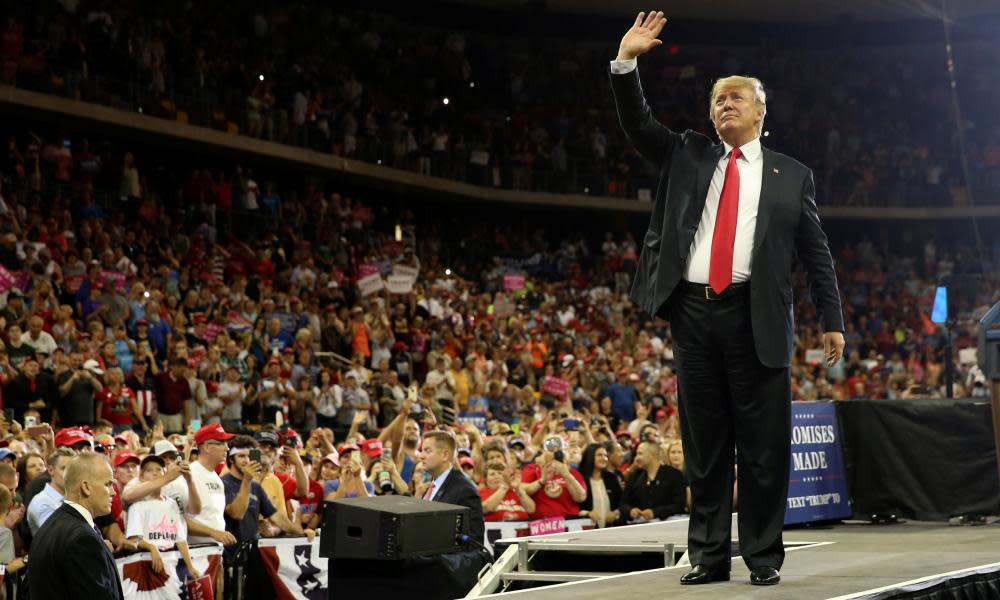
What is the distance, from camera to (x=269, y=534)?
9523mm

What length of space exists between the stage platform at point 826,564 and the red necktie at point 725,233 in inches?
39.4

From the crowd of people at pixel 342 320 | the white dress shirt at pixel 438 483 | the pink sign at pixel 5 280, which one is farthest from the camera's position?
the pink sign at pixel 5 280

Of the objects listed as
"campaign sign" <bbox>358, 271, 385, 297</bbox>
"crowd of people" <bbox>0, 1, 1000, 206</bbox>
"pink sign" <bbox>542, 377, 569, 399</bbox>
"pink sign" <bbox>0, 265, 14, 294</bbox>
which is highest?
"crowd of people" <bbox>0, 1, 1000, 206</bbox>

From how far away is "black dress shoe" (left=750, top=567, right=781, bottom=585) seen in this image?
4270 millimetres

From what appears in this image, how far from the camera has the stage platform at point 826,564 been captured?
4125 millimetres

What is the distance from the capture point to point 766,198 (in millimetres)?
4352

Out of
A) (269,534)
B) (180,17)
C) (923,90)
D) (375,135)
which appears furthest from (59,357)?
(923,90)

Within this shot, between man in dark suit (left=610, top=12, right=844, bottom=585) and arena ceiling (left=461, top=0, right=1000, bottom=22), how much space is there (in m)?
26.4

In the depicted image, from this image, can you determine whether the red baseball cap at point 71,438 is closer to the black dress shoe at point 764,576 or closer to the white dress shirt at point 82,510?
the white dress shirt at point 82,510

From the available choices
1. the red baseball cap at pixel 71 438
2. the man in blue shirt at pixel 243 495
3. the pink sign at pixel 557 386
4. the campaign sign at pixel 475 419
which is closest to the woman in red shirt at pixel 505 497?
the man in blue shirt at pixel 243 495

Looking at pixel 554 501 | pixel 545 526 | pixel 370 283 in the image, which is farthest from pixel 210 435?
pixel 370 283

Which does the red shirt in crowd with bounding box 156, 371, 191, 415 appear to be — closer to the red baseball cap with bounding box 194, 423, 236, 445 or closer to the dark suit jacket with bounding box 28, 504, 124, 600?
the red baseball cap with bounding box 194, 423, 236, 445

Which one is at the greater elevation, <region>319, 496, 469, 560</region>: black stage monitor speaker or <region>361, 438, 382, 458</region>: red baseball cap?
<region>361, 438, 382, 458</region>: red baseball cap

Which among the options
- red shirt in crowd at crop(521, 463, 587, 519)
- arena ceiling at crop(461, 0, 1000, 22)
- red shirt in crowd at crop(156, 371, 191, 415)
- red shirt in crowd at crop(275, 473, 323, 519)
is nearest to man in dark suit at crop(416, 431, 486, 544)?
red shirt in crowd at crop(275, 473, 323, 519)
